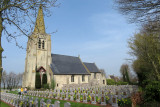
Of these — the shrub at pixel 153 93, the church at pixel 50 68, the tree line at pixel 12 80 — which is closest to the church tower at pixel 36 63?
the church at pixel 50 68

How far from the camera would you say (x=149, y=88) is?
28.6ft

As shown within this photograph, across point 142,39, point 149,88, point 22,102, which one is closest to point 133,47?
point 142,39

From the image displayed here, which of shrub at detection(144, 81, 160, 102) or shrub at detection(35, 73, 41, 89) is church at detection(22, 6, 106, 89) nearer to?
shrub at detection(35, 73, 41, 89)

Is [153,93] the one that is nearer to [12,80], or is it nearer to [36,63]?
[36,63]

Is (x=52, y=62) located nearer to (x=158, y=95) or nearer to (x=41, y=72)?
(x=41, y=72)

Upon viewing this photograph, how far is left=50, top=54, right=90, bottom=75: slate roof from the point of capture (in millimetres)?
28908

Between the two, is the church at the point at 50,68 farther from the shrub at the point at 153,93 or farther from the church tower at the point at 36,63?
the shrub at the point at 153,93

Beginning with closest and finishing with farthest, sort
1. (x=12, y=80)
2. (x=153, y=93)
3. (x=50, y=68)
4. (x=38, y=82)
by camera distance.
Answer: (x=153, y=93), (x=38, y=82), (x=50, y=68), (x=12, y=80)

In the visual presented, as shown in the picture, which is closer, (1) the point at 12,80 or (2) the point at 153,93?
(2) the point at 153,93

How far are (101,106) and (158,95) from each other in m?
4.15

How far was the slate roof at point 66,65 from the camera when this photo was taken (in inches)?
1138

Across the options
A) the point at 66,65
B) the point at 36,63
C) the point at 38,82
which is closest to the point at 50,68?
the point at 36,63

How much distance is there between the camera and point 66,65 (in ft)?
105

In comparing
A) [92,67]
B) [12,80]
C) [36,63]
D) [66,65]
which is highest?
[36,63]
